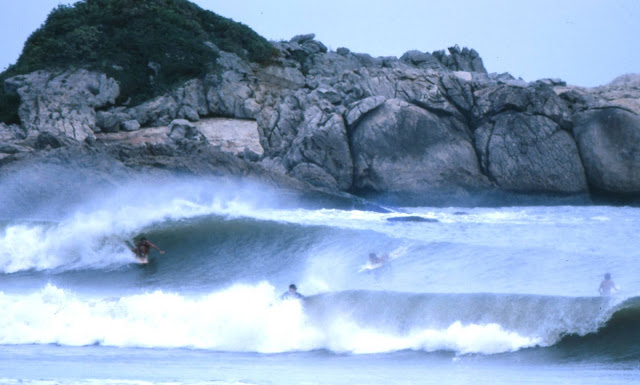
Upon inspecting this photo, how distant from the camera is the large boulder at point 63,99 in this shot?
2623cm

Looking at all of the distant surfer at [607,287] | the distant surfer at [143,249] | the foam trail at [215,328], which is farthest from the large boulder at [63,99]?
the distant surfer at [607,287]

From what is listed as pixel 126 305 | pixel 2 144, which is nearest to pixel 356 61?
pixel 2 144

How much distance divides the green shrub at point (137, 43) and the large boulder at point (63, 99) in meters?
0.85

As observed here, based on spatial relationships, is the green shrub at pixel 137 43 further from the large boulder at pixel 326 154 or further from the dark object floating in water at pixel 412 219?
the dark object floating in water at pixel 412 219

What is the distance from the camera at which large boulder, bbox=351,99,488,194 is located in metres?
21.4

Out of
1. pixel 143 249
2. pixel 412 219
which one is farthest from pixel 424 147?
pixel 143 249

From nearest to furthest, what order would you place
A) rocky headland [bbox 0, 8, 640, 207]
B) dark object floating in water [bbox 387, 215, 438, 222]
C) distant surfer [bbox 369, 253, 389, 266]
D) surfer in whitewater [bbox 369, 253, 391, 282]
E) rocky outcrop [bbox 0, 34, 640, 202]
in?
surfer in whitewater [bbox 369, 253, 391, 282], distant surfer [bbox 369, 253, 389, 266], dark object floating in water [bbox 387, 215, 438, 222], rocky headland [bbox 0, 8, 640, 207], rocky outcrop [bbox 0, 34, 640, 202]

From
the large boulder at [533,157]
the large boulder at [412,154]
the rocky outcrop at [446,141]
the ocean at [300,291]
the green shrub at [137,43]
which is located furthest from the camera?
the green shrub at [137,43]

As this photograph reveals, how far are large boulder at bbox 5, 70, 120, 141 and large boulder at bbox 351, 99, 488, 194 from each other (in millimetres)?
9921

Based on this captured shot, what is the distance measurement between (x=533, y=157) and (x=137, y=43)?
20.2m

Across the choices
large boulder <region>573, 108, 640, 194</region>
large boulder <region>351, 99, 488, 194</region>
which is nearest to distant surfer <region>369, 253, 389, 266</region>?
large boulder <region>351, 99, 488, 194</region>

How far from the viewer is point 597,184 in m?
20.9

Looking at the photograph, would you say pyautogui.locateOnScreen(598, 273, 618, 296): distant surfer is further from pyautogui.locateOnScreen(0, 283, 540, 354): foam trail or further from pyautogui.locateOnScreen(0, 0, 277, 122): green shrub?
pyautogui.locateOnScreen(0, 0, 277, 122): green shrub

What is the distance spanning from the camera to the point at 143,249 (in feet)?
46.7
